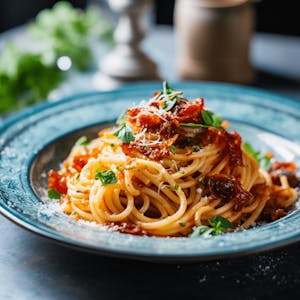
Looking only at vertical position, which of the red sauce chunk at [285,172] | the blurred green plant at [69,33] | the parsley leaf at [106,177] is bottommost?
the red sauce chunk at [285,172]

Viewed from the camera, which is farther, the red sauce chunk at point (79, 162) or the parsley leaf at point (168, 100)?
the red sauce chunk at point (79, 162)

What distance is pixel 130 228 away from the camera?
2.97 metres

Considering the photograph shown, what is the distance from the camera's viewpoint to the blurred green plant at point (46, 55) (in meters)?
4.76

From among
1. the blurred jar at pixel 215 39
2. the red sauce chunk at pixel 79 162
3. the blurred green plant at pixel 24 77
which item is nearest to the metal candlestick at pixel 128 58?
the blurred jar at pixel 215 39

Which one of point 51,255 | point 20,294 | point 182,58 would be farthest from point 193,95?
point 20,294

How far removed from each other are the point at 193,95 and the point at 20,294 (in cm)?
216

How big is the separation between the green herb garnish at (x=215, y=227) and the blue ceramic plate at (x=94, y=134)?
26cm

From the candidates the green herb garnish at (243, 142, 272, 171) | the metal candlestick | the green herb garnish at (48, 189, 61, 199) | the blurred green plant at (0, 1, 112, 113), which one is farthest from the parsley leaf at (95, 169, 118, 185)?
the metal candlestick

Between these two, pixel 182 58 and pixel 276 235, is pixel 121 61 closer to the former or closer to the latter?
pixel 182 58

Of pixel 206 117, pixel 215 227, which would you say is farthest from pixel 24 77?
pixel 215 227

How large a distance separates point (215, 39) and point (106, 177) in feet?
7.29

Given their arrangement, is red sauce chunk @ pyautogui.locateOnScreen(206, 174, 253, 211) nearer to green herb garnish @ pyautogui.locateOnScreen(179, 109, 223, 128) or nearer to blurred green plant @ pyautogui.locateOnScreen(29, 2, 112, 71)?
green herb garnish @ pyautogui.locateOnScreen(179, 109, 223, 128)

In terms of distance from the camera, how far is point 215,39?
4.96 meters

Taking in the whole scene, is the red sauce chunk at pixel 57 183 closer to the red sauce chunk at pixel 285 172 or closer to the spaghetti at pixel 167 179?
the spaghetti at pixel 167 179
